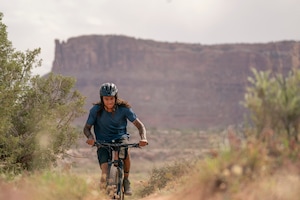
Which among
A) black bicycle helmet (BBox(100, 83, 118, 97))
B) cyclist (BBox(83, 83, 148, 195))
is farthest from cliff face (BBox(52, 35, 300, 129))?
black bicycle helmet (BBox(100, 83, 118, 97))

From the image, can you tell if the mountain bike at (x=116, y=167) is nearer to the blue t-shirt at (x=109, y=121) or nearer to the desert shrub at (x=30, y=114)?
the blue t-shirt at (x=109, y=121)

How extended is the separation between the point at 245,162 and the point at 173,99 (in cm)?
12031

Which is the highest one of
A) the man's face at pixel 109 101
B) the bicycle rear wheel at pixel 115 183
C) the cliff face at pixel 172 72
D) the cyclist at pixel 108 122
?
the cliff face at pixel 172 72

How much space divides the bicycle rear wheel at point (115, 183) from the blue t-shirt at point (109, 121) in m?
0.52

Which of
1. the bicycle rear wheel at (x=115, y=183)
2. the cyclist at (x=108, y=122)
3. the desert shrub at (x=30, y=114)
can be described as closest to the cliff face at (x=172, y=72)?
the desert shrub at (x=30, y=114)

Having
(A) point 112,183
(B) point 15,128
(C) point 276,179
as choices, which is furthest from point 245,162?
(B) point 15,128

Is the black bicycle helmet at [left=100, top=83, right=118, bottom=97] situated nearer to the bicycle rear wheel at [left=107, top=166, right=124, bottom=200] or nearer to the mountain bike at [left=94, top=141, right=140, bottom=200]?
the mountain bike at [left=94, top=141, right=140, bottom=200]

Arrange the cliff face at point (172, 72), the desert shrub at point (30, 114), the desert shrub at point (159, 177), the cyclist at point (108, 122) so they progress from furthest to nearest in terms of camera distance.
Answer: the cliff face at point (172, 72)
the desert shrub at point (159, 177)
the desert shrub at point (30, 114)
the cyclist at point (108, 122)

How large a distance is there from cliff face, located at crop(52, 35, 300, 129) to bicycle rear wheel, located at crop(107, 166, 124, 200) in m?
112

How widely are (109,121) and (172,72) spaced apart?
404ft

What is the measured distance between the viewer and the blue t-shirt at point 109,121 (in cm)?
774

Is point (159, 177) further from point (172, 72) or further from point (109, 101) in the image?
point (172, 72)

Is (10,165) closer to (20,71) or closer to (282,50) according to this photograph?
(20,71)

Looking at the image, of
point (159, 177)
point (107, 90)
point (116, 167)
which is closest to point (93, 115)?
point (107, 90)
